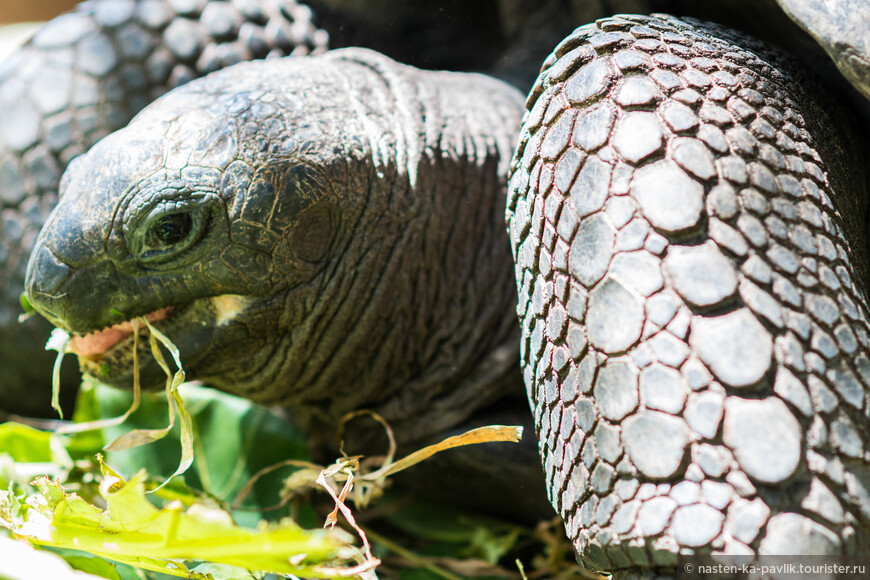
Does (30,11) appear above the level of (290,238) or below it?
below

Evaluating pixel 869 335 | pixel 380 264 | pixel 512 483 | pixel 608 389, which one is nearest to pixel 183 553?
pixel 608 389

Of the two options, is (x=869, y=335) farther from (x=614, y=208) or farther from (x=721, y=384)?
(x=614, y=208)

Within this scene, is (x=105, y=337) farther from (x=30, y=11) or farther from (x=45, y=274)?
(x=30, y=11)

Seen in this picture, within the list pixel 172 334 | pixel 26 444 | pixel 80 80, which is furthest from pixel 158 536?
pixel 80 80

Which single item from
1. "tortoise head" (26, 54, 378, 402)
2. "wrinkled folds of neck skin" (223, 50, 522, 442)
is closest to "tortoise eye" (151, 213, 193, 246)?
"tortoise head" (26, 54, 378, 402)

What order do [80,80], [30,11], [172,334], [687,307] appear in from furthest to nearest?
[30,11] → [80,80] → [172,334] → [687,307]

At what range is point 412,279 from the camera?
5.34ft

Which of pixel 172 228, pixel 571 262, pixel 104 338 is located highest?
pixel 571 262

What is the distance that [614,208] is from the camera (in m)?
1.01

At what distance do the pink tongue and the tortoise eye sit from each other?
16cm

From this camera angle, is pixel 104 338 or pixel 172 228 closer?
pixel 172 228

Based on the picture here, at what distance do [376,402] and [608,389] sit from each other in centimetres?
87

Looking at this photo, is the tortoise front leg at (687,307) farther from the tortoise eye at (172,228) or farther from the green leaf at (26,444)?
the green leaf at (26,444)

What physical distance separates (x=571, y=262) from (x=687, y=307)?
17 centimetres
